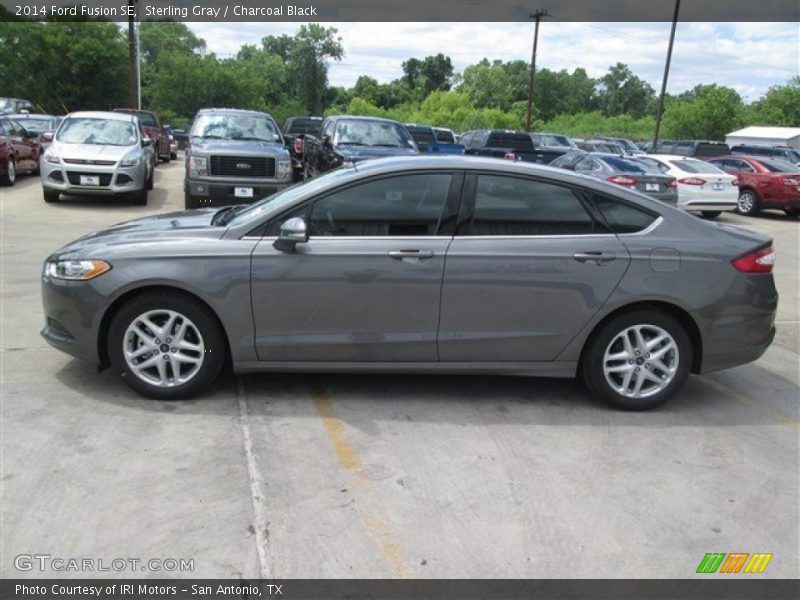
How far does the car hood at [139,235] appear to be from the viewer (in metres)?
4.62

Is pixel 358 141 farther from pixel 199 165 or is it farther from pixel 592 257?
pixel 592 257

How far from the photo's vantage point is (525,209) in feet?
15.6

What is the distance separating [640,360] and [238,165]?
898cm

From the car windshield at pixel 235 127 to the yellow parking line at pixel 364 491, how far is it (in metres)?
9.52

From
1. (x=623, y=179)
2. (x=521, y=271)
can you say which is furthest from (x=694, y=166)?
(x=521, y=271)

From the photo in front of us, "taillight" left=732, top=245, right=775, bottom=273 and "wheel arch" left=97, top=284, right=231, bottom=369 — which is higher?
"taillight" left=732, top=245, right=775, bottom=273

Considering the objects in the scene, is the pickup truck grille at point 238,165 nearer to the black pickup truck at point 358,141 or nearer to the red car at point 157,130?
the black pickup truck at point 358,141

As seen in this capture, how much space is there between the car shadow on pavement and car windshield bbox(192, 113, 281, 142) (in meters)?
8.72

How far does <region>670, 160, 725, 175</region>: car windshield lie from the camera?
Answer: 1801 cm

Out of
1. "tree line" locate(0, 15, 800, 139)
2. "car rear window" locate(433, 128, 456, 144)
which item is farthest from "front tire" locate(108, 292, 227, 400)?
"tree line" locate(0, 15, 800, 139)

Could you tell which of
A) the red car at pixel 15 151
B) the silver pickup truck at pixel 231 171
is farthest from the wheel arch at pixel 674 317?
the red car at pixel 15 151

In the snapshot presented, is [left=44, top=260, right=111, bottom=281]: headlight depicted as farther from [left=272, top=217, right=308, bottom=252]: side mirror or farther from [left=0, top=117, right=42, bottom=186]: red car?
[left=0, top=117, right=42, bottom=186]: red car

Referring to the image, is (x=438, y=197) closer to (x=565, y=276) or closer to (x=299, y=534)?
(x=565, y=276)

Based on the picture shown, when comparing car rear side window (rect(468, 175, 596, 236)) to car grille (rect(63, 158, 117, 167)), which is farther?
car grille (rect(63, 158, 117, 167))
